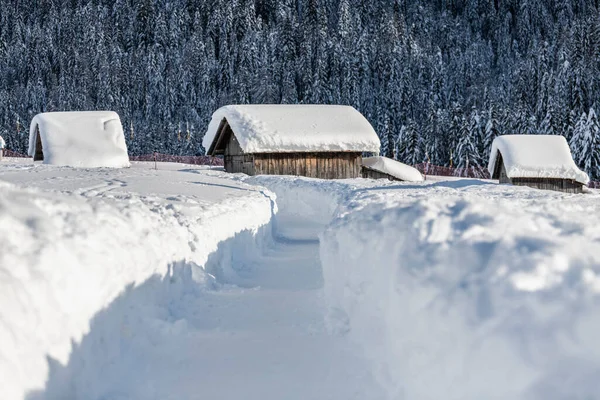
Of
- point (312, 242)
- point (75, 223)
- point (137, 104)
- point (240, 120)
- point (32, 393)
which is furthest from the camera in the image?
point (137, 104)

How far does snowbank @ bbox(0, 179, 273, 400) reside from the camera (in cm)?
280

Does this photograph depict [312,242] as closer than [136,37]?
Yes

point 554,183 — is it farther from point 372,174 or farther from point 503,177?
point 372,174

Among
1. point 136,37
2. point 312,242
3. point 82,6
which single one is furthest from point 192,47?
point 312,242

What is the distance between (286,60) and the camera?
95.8 metres

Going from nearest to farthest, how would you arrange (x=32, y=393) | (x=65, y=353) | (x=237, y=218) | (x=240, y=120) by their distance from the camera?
(x=32, y=393) < (x=65, y=353) < (x=237, y=218) < (x=240, y=120)

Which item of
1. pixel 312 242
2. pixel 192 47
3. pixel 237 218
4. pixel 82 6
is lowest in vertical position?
pixel 312 242

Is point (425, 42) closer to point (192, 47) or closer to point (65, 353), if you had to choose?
point (192, 47)

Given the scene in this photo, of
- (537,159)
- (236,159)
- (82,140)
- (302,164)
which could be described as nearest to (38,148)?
(82,140)

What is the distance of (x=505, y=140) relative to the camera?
29156 mm

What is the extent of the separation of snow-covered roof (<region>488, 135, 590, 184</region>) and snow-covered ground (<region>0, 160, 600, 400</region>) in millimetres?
24703

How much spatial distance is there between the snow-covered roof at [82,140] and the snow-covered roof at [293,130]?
19.4ft

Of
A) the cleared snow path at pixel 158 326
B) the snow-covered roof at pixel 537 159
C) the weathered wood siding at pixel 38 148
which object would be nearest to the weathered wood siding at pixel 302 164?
the snow-covered roof at pixel 537 159

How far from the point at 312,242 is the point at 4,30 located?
13327 cm
